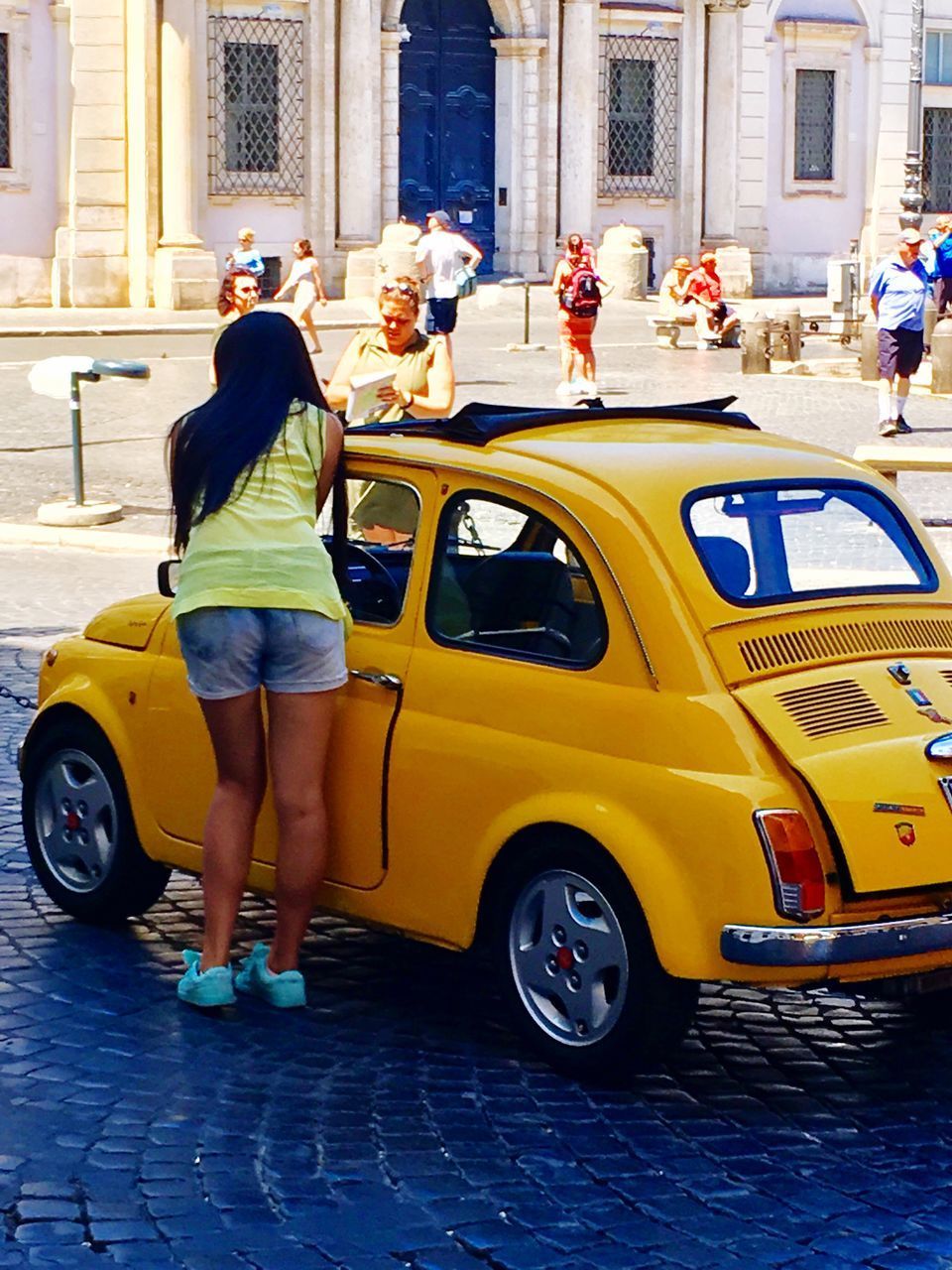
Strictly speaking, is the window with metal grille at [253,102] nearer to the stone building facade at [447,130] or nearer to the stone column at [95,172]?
the stone building facade at [447,130]

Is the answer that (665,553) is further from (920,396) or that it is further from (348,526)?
(920,396)

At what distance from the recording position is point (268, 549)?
6.07 metres

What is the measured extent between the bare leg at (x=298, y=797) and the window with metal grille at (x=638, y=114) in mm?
37800

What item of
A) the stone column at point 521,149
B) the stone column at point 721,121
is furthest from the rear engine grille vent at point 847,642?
the stone column at point 721,121

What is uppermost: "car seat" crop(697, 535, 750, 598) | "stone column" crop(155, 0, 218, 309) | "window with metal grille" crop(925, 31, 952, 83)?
"window with metal grille" crop(925, 31, 952, 83)

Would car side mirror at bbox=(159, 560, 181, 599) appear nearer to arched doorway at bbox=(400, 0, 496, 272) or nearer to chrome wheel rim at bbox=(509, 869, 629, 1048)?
chrome wheel rim at bbox=(509, 869, 629, 1048)

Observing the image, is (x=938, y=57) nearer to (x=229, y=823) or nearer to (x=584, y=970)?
(x=229, y=823)

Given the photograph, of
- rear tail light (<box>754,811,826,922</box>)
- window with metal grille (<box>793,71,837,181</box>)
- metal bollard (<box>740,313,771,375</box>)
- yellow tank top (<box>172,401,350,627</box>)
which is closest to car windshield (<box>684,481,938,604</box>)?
rear tail light (<box>754,811,826,922</box>)

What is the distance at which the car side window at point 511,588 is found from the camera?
592 cm

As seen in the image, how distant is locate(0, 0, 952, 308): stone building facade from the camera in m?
37.6

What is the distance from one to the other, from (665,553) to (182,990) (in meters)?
1.59

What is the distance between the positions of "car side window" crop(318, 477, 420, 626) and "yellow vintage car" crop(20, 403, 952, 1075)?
1 cm

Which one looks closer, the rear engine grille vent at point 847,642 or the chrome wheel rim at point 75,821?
the rear engine grille vent at point 847,642

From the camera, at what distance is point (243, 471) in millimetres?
6109
